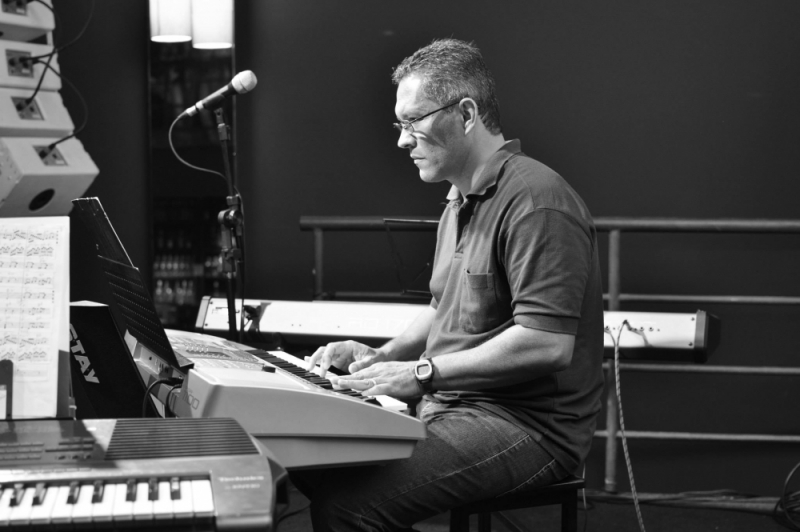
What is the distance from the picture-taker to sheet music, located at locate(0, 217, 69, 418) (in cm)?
126

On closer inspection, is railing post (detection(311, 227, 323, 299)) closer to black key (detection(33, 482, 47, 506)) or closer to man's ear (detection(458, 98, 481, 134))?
man's ear (detection(458, 98, 481, 134))

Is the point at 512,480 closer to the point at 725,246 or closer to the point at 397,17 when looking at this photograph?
the point at 725,246

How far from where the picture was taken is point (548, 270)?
1.54 meters

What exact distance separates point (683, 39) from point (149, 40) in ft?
7.45

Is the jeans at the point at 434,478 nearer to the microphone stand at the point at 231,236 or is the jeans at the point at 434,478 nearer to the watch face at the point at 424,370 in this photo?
the watch face at the point at 424,370

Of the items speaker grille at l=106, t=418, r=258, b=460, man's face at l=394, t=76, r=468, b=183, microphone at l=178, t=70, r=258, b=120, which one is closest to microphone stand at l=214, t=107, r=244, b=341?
microphone at l=178, t=70, r=258, b=120

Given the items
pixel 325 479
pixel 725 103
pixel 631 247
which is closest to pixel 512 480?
pixel 325 479

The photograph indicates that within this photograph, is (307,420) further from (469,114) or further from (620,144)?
(620,144)

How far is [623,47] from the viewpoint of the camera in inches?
140

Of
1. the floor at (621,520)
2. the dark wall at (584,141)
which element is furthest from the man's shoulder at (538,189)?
the dark wall at (584,141)

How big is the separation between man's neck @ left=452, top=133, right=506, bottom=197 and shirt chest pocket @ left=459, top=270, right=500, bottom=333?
229 mm

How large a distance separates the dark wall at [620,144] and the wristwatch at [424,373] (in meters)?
2.17

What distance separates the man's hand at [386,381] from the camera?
1544mm

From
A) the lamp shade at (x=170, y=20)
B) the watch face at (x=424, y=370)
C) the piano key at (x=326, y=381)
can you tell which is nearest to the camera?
the piano key at (x=326, y=381)
